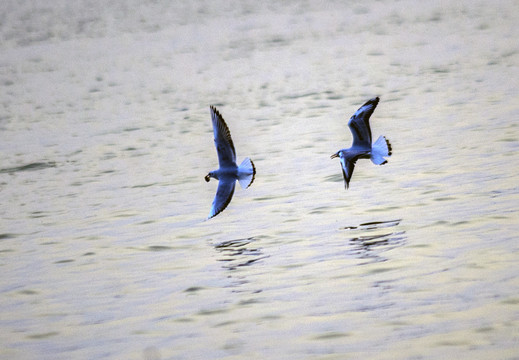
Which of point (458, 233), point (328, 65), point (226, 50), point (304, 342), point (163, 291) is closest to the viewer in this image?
point (304, 342)

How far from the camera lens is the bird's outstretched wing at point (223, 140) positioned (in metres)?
12.4

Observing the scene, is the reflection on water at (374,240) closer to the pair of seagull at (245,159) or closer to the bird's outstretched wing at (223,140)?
the pair of seagull at (245,159)

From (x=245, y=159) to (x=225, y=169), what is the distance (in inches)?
12.7

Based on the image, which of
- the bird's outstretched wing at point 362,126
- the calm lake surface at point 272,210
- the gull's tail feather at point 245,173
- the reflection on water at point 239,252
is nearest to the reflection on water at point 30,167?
the calm lake surface at point 272,210

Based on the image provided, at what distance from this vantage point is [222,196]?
40.1 ft

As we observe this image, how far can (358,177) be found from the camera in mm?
14922

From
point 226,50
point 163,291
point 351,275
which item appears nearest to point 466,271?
point 351,275

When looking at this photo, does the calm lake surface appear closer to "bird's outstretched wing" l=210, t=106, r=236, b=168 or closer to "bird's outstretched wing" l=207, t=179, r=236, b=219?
"bird's outstretched wing" l=207, t=179, r=236, b=219

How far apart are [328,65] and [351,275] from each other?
18.7 meters

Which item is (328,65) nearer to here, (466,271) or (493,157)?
(493,157)

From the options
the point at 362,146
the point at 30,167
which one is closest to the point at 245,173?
the point at 362,146

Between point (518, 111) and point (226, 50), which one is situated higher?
point (226, 50)

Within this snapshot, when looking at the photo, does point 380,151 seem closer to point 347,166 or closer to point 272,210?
point 347,166

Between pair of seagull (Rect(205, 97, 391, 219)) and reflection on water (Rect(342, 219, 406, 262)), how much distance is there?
0.69 meters
